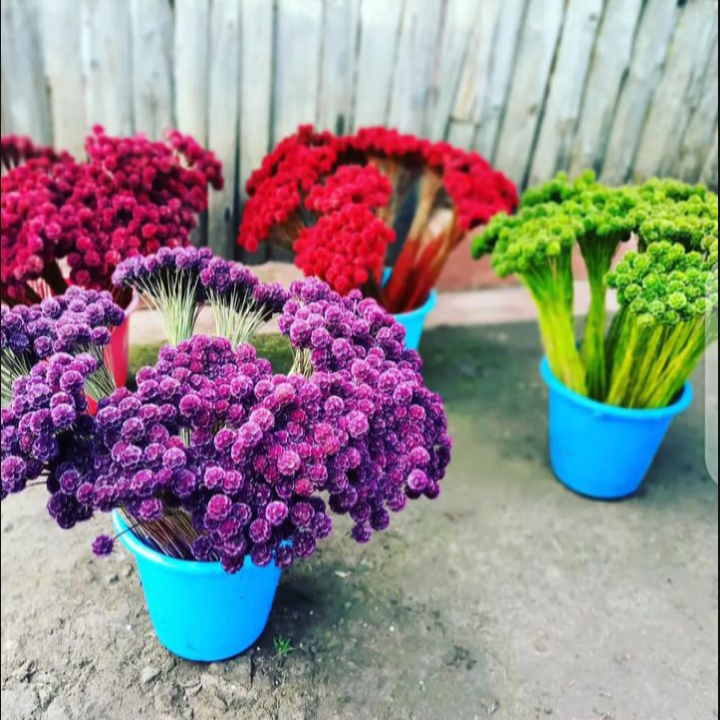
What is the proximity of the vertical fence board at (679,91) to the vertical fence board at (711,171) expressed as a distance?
103 mm

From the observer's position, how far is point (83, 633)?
48.6 inches

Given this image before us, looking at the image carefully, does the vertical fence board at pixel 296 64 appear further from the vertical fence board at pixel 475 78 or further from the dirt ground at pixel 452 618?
the dirt ground at pixel 452 618

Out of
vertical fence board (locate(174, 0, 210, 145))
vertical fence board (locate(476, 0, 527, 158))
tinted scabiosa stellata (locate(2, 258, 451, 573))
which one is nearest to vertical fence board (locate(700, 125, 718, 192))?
vertical fence board (locate(476, 0, 527, 158))

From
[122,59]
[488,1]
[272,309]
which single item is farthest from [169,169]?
[488,1]

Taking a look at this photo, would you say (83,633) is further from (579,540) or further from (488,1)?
(488,1)

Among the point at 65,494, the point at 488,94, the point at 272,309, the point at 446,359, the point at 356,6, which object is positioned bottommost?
the point at 446,359

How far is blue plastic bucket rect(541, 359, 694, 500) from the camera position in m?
1.64

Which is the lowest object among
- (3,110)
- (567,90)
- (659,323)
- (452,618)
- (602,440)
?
(452,618)

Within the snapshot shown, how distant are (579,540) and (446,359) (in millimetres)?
735

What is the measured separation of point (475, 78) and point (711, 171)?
0.82m

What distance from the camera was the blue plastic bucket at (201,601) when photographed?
1.09 m

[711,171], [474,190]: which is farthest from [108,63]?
[711,171]

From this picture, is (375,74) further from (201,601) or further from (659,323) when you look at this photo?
(201,601)

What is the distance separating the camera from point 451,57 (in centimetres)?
196
